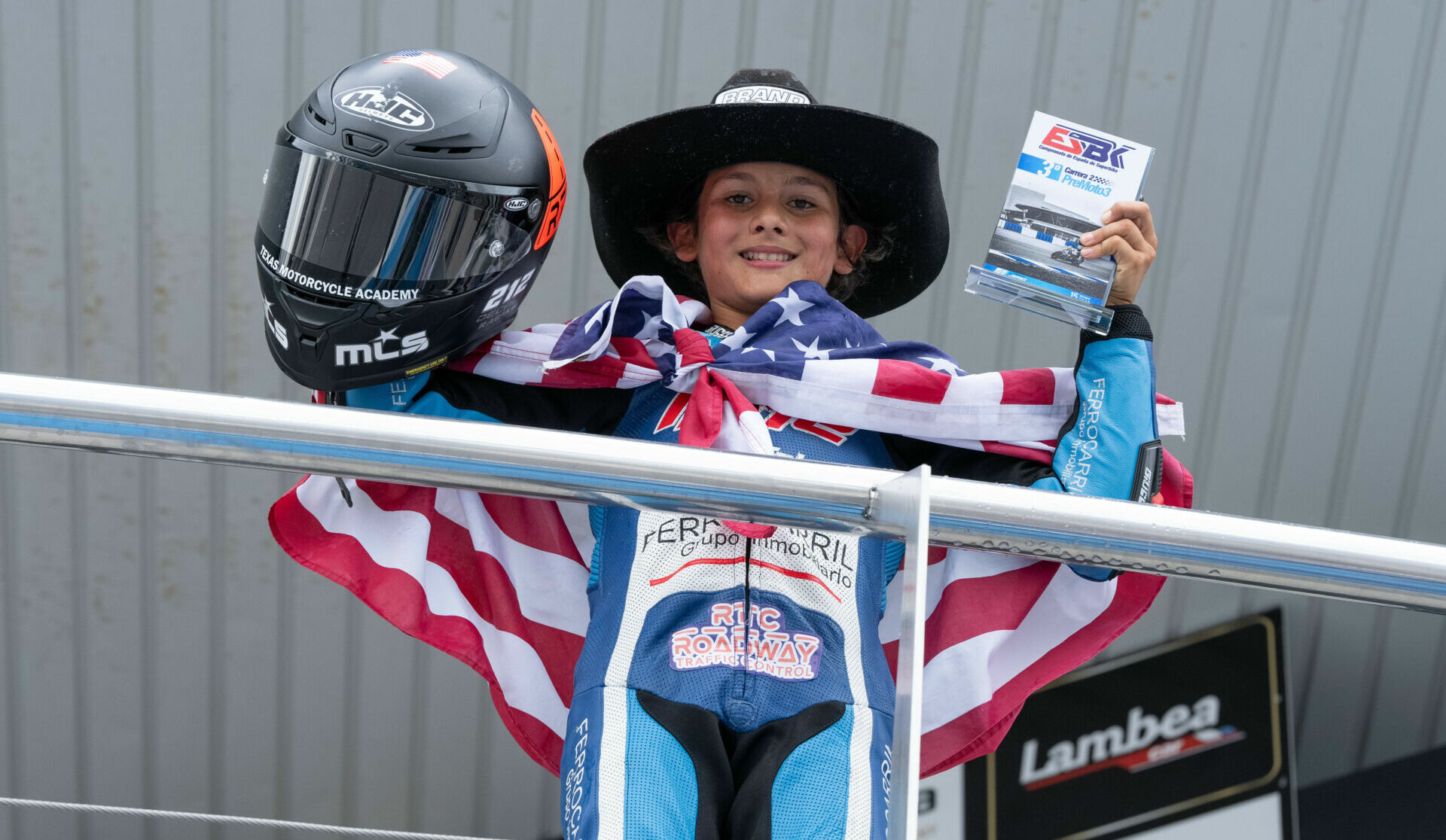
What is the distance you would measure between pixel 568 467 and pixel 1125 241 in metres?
0.65

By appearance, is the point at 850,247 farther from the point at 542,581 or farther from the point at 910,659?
the point at 910,659

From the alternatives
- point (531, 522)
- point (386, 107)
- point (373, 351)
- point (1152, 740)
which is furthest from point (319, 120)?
point (1152, 740)

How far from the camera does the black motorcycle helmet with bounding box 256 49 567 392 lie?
3.40 ft

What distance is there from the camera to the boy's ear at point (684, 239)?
1.42 metres

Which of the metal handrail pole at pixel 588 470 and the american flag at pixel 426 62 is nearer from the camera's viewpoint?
the metal handrail pole at pixel 588 470

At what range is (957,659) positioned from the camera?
1.22 meters

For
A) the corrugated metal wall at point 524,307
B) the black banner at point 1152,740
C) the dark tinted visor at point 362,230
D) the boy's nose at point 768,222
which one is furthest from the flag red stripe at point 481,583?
the black banner at point 1152,740

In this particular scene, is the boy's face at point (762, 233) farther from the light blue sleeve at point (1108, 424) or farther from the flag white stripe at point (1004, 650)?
the flag white stripe at point (1004, 650)

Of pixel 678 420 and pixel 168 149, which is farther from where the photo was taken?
pixel 168 149

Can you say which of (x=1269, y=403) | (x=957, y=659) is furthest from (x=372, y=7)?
(x=1269, y=403)

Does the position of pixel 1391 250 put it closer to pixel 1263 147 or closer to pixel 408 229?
pixel 1263 147

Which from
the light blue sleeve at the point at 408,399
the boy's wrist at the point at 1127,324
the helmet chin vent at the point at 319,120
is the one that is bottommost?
the light blue sleeve at the point at 408,399

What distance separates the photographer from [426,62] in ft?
3.67

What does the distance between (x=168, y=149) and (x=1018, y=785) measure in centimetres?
201
